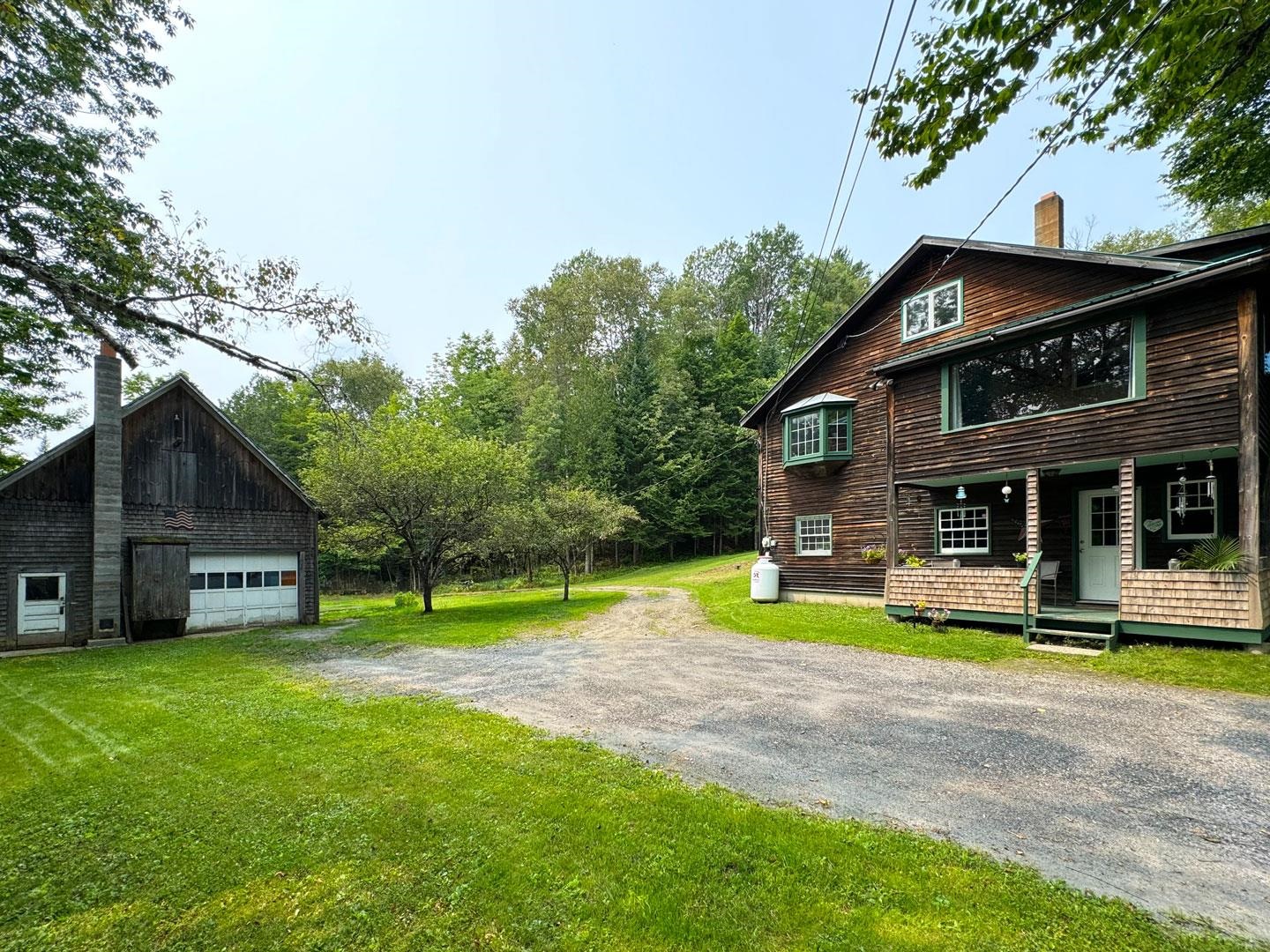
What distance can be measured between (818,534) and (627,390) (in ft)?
72.7

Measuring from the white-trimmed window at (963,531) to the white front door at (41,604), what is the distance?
67.3ft

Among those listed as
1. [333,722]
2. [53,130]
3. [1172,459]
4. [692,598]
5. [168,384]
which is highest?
[53,130]

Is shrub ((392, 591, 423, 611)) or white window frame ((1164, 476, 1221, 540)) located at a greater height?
white window frame ((1164, 476, 1221, 540))

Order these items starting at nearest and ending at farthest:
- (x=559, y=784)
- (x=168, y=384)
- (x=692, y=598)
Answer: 1. (x=559, y=784)
2. (x=168, y=384)
3. (x=692, y=598)

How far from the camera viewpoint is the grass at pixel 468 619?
41.8 feet

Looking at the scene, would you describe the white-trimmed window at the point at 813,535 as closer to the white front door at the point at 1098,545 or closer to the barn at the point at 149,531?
the white front door at the point at 1098,545

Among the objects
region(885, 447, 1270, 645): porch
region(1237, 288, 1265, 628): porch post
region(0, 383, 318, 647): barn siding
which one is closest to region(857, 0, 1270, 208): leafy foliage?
region(1237, 288, 1265, 628): porch post

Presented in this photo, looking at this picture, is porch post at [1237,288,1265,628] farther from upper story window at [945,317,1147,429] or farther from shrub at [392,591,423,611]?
shrub at [392,591,423,611]

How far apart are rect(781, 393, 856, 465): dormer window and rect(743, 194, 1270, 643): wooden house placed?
5 centimetres

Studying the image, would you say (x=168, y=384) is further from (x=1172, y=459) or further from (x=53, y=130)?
(x=1172, y=459)

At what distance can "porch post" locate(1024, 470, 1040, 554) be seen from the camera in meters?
10.4

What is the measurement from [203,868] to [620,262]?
41.4m

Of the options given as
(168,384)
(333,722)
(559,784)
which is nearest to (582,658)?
(333,722)

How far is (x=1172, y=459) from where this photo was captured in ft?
30.3
